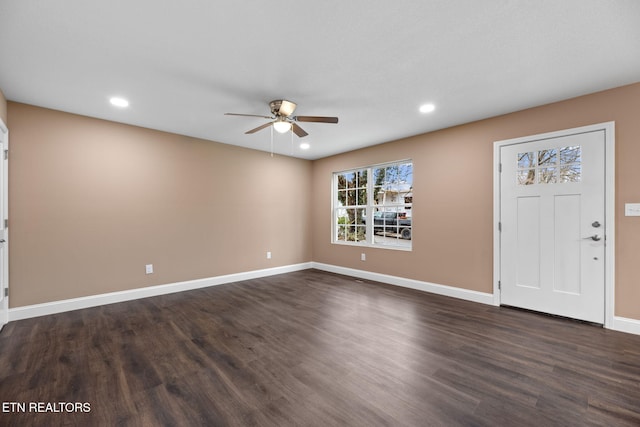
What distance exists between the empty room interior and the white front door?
0.08 ft

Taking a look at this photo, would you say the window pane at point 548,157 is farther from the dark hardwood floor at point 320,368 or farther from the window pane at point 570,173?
the dark hardwood floor at point 320,368

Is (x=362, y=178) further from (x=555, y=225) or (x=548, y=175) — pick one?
(x=555, y=225)

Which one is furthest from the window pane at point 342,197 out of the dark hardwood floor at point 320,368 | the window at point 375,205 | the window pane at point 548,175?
the window pane at point 548,175

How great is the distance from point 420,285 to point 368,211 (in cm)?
168

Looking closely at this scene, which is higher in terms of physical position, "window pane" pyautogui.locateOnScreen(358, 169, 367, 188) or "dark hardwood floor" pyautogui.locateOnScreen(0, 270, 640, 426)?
"window pane" pyautogui.locateOnScreen(358, 169, 367, 188)

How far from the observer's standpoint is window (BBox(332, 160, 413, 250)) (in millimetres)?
4781

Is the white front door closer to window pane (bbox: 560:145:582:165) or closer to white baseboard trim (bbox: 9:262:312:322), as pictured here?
window pane (bbox: 560:145:582:165)

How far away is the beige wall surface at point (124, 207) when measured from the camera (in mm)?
3254

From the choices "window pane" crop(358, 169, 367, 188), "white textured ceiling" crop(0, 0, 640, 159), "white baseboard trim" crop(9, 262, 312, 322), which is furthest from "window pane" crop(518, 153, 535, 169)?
"white baseboard trim" crop(9, 262, 312, 322)

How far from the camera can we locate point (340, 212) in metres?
5.98

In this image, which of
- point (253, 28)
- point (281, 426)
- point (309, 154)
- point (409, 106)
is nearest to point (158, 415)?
point (281, 426)

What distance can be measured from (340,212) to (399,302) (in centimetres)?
262

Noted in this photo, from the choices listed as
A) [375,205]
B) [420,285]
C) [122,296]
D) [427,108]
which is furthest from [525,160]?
[122,296]

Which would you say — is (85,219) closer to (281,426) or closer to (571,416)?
(281,426)
